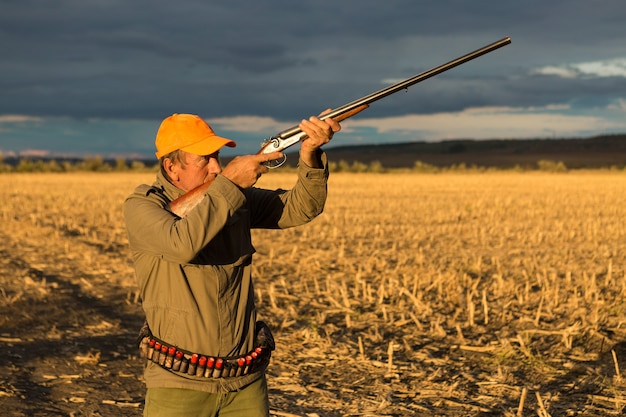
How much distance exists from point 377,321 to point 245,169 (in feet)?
18.3

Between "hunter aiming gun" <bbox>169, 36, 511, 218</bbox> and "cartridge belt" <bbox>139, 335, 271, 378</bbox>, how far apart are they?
59 cm

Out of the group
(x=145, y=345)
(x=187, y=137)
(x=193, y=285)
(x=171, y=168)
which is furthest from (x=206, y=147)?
(x=145, y=345)

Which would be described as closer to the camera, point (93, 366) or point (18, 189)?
point (93, 366)

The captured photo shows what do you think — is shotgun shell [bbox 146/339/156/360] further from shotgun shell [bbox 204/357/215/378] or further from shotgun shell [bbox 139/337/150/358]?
shotgun shell [bbox 204/357/215/378]

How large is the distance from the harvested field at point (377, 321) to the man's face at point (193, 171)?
279 centimetres

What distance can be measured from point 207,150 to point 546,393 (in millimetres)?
4080

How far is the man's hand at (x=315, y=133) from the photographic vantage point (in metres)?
3.72

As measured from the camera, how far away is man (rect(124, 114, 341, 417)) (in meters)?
3.47

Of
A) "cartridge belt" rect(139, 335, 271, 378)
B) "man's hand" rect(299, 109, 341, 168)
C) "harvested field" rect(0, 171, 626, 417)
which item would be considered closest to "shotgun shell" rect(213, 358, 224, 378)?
"cartridge belt" rect(139, 335, 271, 378)

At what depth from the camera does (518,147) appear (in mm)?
104375

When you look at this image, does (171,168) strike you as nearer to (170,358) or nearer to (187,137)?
(187,137)

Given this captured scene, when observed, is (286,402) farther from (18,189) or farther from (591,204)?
(18,189)

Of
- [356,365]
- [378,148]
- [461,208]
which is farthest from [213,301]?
[378,148]

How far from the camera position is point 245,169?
3.41m
